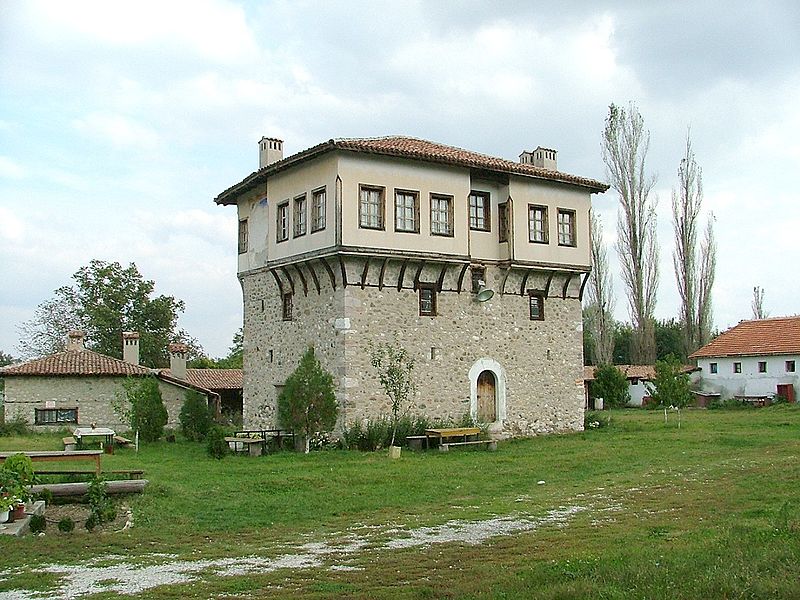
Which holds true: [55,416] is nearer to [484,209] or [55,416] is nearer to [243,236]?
[243,236]

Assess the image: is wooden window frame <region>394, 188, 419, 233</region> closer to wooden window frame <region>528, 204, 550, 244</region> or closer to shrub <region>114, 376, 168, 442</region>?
wooden window frame <region>528, 204, 550, 244</region>

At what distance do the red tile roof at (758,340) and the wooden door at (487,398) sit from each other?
22049 mm

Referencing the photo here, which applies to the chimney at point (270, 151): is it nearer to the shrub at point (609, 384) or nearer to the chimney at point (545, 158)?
the chimney at point (545, 158)

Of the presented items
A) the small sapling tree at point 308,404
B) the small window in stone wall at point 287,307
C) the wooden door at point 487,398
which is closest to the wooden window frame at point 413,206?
the small sapling tree at point 308,404

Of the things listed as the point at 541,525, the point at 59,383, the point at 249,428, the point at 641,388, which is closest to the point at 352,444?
the point at 249,428

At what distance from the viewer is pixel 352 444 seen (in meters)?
21.1

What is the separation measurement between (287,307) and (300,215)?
3003mm

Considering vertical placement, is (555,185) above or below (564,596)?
above

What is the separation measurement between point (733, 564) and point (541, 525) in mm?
3890

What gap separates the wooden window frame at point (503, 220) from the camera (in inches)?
958

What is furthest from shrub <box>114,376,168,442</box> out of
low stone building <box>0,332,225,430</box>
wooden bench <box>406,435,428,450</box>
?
wooden bench <box>406,435,428,450</box>

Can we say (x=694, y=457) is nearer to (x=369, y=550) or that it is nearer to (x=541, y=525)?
(x=541, y=525)

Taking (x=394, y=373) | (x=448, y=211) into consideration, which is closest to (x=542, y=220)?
(x=448, y=211)

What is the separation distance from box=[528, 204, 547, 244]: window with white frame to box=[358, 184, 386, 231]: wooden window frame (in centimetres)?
496
